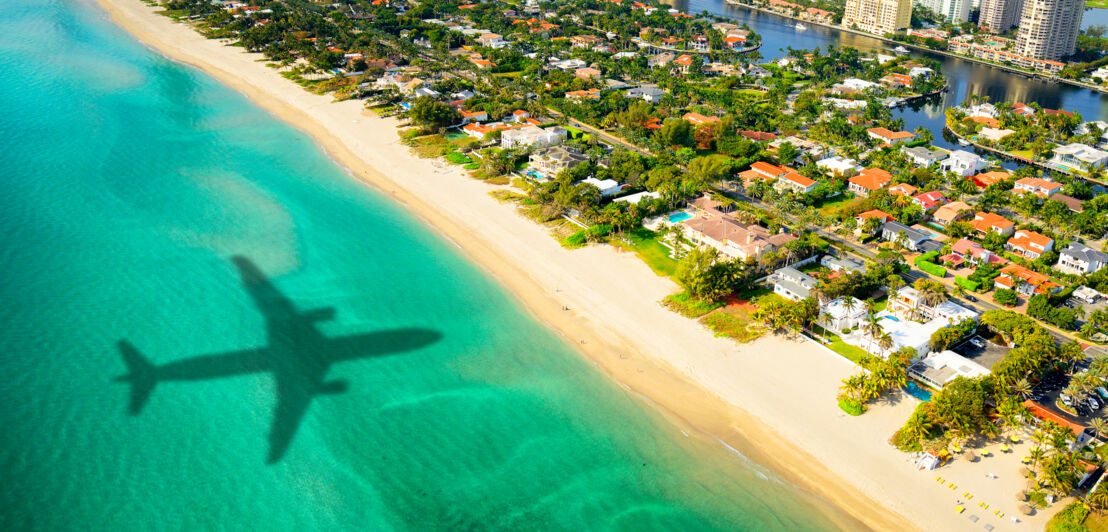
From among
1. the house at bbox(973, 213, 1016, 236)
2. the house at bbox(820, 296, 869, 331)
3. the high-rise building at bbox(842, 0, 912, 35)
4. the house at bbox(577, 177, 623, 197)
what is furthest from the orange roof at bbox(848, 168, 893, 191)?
the high-rise building at bbox(842, 0, 912, 35)

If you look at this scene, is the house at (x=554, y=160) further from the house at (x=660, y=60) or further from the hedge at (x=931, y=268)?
the house at (x=660, y=60)

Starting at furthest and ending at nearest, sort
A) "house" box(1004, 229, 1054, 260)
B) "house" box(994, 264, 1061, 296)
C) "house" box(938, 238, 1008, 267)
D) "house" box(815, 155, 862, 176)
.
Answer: "house" box(815, 155, 862, 176) → "house" box(1004, 229, 1054, 260) → "house" box(938, 238, 1008, 267) → "house" box(994, 264, 1061, 296)

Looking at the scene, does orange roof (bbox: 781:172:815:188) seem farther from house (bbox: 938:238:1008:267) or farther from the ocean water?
the ocean water

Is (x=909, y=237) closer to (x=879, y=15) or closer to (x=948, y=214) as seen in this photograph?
(x=948, y=214)

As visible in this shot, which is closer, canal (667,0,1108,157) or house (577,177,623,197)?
house (577,177,623,197)

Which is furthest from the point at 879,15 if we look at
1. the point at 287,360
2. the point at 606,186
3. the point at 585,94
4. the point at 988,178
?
the point at 287,360

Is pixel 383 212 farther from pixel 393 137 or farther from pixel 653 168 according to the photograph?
pixel 653 168

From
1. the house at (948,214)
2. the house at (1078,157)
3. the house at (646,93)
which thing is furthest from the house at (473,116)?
the house at (1078,157)
